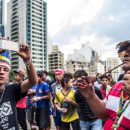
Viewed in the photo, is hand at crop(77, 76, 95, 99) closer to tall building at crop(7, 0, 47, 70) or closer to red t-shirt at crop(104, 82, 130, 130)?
red t-shirt at crop(104, 82, 130, 130)

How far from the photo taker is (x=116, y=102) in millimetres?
3150

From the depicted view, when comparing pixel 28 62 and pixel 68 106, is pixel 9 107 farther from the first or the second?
pixel 68 106

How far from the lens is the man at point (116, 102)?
2.90 meters

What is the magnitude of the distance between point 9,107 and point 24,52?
0.66 m

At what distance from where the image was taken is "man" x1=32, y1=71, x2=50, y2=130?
9.69 meters

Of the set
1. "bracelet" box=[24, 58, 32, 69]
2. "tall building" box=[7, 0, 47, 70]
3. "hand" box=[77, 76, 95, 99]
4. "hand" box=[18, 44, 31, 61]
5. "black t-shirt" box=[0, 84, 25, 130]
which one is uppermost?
"tall building" box=[7, 0, 47, 70]

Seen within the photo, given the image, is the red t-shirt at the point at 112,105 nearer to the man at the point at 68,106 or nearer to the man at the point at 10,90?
the man at the point at 10,90

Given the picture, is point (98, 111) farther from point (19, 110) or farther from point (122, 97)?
point (19, 110)

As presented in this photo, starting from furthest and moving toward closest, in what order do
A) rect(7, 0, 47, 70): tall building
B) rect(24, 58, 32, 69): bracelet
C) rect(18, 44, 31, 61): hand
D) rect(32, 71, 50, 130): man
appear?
rect(7, 0, 47, 70): tall building < rect(32, 71, 50, 130): man < rect(24, 58, 32, 69): bracelet < rect(18, 44, 31, 61): hand

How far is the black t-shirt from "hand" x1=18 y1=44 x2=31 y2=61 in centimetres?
47

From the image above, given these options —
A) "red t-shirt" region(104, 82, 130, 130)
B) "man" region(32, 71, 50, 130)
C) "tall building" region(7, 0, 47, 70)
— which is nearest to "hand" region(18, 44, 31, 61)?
"red t-shirt" region(104, 82, 130, 130)

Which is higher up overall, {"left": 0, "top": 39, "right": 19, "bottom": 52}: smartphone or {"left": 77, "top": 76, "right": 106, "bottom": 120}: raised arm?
{"left": 0, "top": 39, "right": 19, "bottom": 52}: smartphone

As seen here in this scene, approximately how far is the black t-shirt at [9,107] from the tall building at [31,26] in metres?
148

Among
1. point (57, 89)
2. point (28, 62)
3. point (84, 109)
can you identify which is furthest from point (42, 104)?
point (28, 62)
